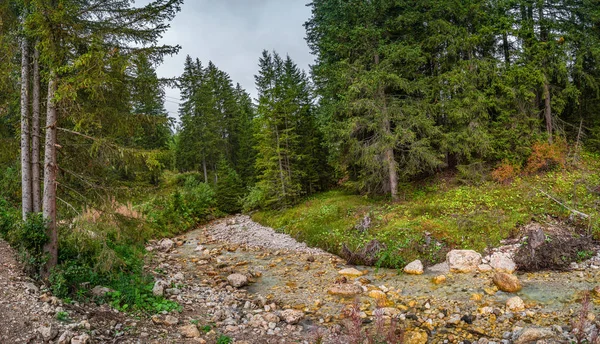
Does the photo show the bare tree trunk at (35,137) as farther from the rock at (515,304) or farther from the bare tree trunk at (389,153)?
the bare tree trunk at (389,153)

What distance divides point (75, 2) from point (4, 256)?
587 cm

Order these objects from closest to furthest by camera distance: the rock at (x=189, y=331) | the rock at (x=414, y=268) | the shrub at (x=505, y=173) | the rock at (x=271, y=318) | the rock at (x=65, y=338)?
the rock at (x=65, y=338)
the rock at (x=189, y=331)
the rock at (x=271, y=318)
the rock at (x=414, y=268)
the shrub at (x=505, y=173)

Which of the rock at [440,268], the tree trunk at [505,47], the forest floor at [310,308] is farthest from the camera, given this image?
the tree trunk at [505,47]

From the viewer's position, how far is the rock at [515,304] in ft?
22.1

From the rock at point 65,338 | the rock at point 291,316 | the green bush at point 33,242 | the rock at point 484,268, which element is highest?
the green bush at point 33,242

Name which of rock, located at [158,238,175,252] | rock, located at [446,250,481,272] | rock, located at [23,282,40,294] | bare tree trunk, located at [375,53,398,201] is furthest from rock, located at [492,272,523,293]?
rock, located at [158,238,175,252]

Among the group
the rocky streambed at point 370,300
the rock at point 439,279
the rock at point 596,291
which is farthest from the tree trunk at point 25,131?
the rock at point 596,291

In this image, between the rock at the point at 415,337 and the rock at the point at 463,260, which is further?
the rock at the point at 463,260

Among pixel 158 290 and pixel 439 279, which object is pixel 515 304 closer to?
pixel 439 279

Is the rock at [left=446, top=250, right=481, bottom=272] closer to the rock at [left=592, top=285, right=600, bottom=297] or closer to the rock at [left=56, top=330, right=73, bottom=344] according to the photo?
the rock at [left=592, top=285, right=600, bottom=297]

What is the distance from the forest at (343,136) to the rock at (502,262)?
0.77 metres

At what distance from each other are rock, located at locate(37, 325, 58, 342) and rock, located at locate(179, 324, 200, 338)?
6.42 feet

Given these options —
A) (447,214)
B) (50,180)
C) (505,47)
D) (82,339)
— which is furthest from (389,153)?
(82,339)

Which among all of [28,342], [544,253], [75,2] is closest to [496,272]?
[544,253]
